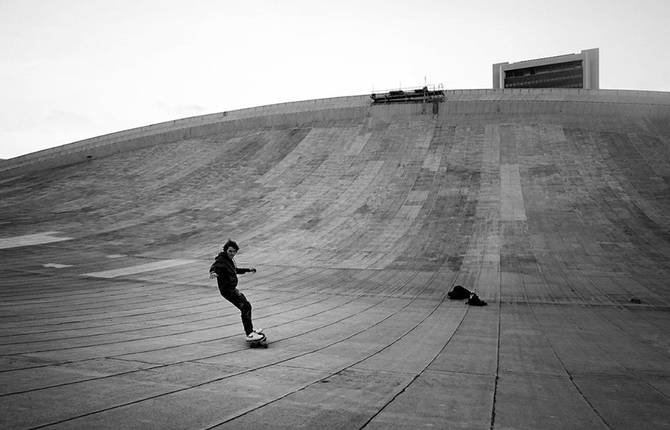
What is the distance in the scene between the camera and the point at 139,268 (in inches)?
775

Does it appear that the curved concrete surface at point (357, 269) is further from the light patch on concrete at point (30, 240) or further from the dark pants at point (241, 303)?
the dark pants at point (241, 303)

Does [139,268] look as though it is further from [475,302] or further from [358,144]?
[358,144]

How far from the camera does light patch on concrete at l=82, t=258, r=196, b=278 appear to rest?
18.1m

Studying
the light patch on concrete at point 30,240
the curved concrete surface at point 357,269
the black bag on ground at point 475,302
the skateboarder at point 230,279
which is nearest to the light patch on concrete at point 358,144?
the curved concrete surface at point 357,269

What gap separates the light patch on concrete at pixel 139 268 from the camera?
18073 millimetres

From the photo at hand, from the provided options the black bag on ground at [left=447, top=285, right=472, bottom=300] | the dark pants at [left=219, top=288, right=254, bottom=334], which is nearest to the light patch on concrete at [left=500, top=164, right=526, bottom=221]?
the black bag on ground at [left=447, top=285, right=472, bottom=300]

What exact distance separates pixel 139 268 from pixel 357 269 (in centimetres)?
880

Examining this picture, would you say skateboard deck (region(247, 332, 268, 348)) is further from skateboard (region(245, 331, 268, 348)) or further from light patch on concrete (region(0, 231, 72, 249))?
light patch on concrete (region(0, 231, 72, 249))

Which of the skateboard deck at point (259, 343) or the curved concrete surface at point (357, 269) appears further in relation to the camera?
the skateboard deck at point (259, 343)

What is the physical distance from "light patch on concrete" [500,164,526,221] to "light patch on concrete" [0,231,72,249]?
22794 mm

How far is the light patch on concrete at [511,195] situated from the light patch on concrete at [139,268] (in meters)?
16.3

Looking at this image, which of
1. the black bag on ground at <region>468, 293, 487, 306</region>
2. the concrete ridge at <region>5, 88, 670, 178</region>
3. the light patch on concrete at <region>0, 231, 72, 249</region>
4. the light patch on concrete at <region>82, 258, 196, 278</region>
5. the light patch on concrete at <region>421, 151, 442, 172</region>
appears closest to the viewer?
the black bag on ground at <region>468, 293, 487, 306</region>

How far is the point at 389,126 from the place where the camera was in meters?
39.7

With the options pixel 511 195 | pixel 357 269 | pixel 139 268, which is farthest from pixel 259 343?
pixel 511 195
